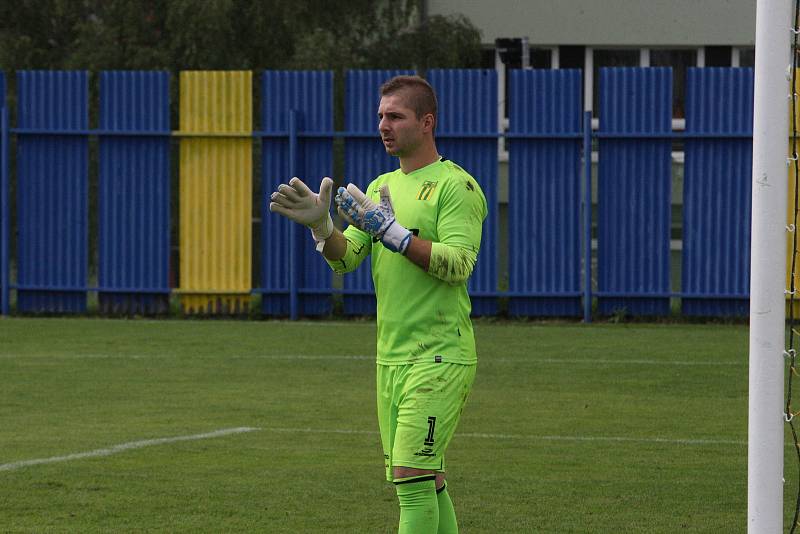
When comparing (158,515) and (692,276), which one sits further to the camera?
(692,276)

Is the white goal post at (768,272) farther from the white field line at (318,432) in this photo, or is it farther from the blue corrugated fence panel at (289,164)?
the blue corrugated fence panel at (289,164)

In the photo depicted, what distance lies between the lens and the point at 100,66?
26.0 meters

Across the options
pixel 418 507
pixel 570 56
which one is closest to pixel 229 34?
pixel 570 56

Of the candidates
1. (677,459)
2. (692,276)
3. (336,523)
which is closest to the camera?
(336,523)

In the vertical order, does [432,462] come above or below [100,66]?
below

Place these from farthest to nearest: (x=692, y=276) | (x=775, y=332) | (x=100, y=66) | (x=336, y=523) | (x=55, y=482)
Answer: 1. (x=100, y=66)
2. (x=692, y=276)
3. (x=55, y=482)
4. (x=336, y=523)
5. (x=775, y=332)

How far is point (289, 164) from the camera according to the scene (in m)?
19.6

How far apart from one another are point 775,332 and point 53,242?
622 inches

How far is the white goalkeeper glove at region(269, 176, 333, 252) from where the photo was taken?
582cm

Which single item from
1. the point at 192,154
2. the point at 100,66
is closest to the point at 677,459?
the point at 192,154

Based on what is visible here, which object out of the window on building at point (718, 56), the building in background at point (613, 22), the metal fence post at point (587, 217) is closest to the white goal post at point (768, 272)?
the metal fence post at point (587, 217)

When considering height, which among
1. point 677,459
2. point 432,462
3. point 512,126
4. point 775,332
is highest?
point 512,126

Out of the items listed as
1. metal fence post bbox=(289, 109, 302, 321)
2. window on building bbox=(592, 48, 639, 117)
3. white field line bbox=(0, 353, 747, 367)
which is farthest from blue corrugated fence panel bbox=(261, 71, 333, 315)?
window on building bbox=(592, 48, 639, 117)

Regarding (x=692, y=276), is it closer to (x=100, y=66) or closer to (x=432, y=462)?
(x=100, y=66)
